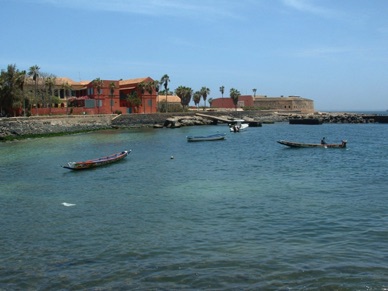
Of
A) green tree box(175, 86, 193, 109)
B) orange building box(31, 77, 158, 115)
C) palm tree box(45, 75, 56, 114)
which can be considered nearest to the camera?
palm tree box(45, 75, 56, 114)

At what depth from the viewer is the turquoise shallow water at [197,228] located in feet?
41.7

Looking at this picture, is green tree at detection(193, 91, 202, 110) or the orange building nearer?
the orange building

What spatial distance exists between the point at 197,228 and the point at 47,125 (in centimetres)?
6659

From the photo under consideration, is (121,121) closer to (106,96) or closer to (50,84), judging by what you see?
(106,96)

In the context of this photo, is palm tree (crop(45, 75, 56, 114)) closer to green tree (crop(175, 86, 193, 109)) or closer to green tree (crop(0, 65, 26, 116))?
green tree (crop(0, 65, 26, 116))

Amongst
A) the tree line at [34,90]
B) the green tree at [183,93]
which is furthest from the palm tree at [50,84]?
the green tree at [183,93]

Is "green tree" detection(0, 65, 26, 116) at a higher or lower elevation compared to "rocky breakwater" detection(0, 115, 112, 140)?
higher

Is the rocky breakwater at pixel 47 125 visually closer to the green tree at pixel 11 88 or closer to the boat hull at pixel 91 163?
the green tree at pixel 11 88

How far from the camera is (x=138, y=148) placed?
55094 mm

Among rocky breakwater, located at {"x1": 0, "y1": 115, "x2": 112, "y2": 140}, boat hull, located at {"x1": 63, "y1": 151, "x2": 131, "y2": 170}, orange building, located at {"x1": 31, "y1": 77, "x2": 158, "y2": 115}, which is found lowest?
boat hull, located at {"x1": 63, "y1": 151, "x2": 131, "y2": 170}

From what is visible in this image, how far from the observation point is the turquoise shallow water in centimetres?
1270

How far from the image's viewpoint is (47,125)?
78.6 m

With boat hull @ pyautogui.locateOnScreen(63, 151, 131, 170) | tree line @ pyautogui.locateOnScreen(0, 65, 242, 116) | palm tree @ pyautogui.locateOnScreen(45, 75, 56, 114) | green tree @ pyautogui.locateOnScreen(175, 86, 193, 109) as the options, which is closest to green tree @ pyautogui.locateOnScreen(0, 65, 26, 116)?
tree line @ pyautogui.locateOnScreen(0, 65, 242, 116)

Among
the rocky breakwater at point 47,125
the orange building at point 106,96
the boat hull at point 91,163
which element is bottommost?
the boat hull at point 91,163
